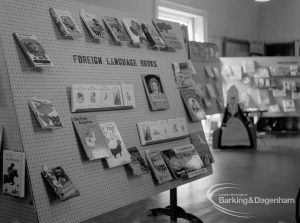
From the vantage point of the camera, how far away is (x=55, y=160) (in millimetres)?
2102

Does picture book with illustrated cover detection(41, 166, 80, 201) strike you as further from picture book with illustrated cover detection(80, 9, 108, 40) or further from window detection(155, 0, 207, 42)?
window detection(155, 0, 207, 42)

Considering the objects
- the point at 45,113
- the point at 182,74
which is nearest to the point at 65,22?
the point at 45,113

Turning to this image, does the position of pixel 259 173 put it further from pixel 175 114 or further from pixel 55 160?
pixel 55 160

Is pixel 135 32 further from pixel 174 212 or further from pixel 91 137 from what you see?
pixel 174 212

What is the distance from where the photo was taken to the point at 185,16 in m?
7.79

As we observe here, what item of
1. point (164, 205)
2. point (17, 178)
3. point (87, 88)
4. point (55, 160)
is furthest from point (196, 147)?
point (17, 178)

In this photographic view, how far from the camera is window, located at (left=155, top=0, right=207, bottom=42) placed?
6.93m

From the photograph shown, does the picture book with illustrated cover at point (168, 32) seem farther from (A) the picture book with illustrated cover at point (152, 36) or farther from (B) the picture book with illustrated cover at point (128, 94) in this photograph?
(B) the picture book with illustrated cover at point (128, 94)

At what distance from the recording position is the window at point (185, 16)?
6.93 meters

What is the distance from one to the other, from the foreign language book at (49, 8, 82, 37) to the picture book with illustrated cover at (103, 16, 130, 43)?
29 cm

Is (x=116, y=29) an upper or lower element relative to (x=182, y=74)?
upper

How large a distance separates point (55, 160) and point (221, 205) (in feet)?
7.22

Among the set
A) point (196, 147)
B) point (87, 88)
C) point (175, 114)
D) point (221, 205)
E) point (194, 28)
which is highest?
point (194, 28)

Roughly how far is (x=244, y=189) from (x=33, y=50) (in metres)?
3.07
